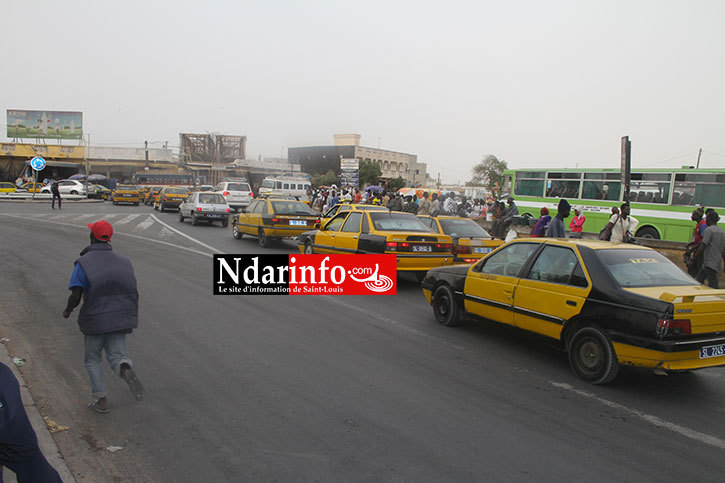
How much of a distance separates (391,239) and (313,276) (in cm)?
238

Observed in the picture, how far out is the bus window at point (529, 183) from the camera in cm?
2208

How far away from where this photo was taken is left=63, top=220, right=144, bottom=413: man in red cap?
14.0ft

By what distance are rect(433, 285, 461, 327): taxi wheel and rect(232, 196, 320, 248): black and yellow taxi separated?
8.63 metres

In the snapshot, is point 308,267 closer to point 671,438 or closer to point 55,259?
point 55,259

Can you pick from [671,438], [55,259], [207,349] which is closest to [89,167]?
[55,259]

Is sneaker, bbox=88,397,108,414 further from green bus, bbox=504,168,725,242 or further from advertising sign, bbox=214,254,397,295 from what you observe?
green bus, bbox=504,168,725,242

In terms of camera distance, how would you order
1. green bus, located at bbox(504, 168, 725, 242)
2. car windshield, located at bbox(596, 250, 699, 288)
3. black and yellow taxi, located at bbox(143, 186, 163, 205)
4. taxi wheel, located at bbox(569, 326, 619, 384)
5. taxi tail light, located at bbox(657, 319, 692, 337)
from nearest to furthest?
1. taxi tail light, located at bbox(657, 319, 692, 337)
2. taxi wheel, located at bbox(569, 326, 619, 384)
3. car windshield, located at bbox(596, 250, 699, 288)
4. green bus, located at bbox(504, 168, 725, 242)
5. black and yellow taxi, located at bbox(143, 186, 163, 205)

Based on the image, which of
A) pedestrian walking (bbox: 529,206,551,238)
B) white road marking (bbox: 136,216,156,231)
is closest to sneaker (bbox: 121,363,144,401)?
pedestrian walking (bbox: 529,206,551,238)

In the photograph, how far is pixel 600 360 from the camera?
529 cm

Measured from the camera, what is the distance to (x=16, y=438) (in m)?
2.40

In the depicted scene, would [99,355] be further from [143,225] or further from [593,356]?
[143,225]

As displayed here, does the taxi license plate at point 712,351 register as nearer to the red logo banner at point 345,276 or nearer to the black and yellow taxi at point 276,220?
the red logo banner at point 345,276

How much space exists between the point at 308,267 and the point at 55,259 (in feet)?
21.0

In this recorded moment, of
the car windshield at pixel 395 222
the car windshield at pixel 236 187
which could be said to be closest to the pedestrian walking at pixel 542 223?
the car windshield at pixel 395 222
